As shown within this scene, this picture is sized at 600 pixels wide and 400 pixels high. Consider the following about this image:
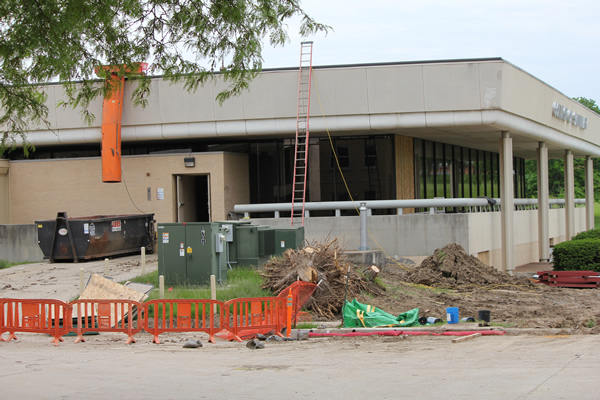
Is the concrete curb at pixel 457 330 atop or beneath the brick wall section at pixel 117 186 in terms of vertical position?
beneath

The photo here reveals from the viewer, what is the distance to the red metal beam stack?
2414 centimetres

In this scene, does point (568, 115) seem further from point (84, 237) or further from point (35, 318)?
point (35, 318)

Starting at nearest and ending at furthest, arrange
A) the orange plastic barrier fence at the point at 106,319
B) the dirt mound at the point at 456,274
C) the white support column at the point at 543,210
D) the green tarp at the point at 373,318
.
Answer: the orange plastic barrier fence at the point at 106,319
the green tarp at the point at 373,318
the dirt mound at the point at 456,274
the white support column at the point at 543,210

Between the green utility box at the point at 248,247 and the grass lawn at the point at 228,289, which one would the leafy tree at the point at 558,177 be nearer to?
the green utility box at the point at 248,247

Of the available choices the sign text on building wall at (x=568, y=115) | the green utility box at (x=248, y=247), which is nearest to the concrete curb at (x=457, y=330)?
the green utility box at (x=248, y=247)

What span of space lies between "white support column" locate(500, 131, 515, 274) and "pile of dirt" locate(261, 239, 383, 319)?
11.6 metres

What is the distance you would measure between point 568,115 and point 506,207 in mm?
9163

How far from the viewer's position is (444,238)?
2561 cm

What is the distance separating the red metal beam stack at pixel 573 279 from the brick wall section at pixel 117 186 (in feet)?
41.6

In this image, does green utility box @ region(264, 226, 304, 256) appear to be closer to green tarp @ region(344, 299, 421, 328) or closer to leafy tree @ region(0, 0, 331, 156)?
green tarp @ region(344, 299, 421, 328)

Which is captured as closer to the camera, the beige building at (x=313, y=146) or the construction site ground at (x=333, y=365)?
the construction site ground at (x=333, y=365)

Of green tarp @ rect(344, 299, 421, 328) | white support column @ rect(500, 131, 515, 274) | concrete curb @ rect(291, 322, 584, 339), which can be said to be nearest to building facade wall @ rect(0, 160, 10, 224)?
green tarp @ rect(344, 299, 421, 328)

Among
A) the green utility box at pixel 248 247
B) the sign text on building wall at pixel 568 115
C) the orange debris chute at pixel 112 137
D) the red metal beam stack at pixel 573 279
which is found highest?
the sign text on building wall at pixel 568 115

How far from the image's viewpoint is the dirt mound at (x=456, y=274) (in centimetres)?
Result: 2211
